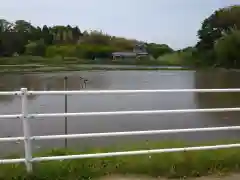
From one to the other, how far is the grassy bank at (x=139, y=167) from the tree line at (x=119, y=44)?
57.5m

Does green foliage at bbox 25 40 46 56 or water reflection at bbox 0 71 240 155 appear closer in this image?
water reflection at bbox 0 71 240 155

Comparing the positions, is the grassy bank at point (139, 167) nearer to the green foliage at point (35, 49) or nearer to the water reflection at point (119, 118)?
the water reflection at point (119, 118)

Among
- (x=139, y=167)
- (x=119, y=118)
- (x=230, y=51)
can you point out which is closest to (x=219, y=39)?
(x=230, y=51)

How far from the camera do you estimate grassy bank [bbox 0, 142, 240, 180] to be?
3691 millimetres

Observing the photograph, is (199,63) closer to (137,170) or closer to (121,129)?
(121,129)

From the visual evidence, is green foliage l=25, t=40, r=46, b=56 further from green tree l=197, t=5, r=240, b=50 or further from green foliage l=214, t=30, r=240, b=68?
green foliage l=214, t=30, r=240, b=68

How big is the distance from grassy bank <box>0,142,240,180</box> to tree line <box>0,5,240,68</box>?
57.5m

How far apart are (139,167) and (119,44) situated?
93936 mm

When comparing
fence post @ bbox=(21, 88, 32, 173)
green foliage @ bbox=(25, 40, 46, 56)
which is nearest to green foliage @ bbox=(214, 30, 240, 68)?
green foliage @ bbox=(25, 40, 46, 56)

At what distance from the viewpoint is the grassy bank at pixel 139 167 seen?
145 inches

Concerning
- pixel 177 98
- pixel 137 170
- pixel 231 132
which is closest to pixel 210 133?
pixel 231 132

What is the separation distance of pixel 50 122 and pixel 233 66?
53.6 m

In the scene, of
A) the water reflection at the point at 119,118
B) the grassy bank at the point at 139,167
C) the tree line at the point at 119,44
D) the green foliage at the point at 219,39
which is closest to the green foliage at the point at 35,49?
the tree line at the point at 119,44

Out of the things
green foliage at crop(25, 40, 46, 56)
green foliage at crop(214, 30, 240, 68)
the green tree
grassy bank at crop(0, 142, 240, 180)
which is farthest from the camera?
green foliage at crop(25, 40, 46, 56)
